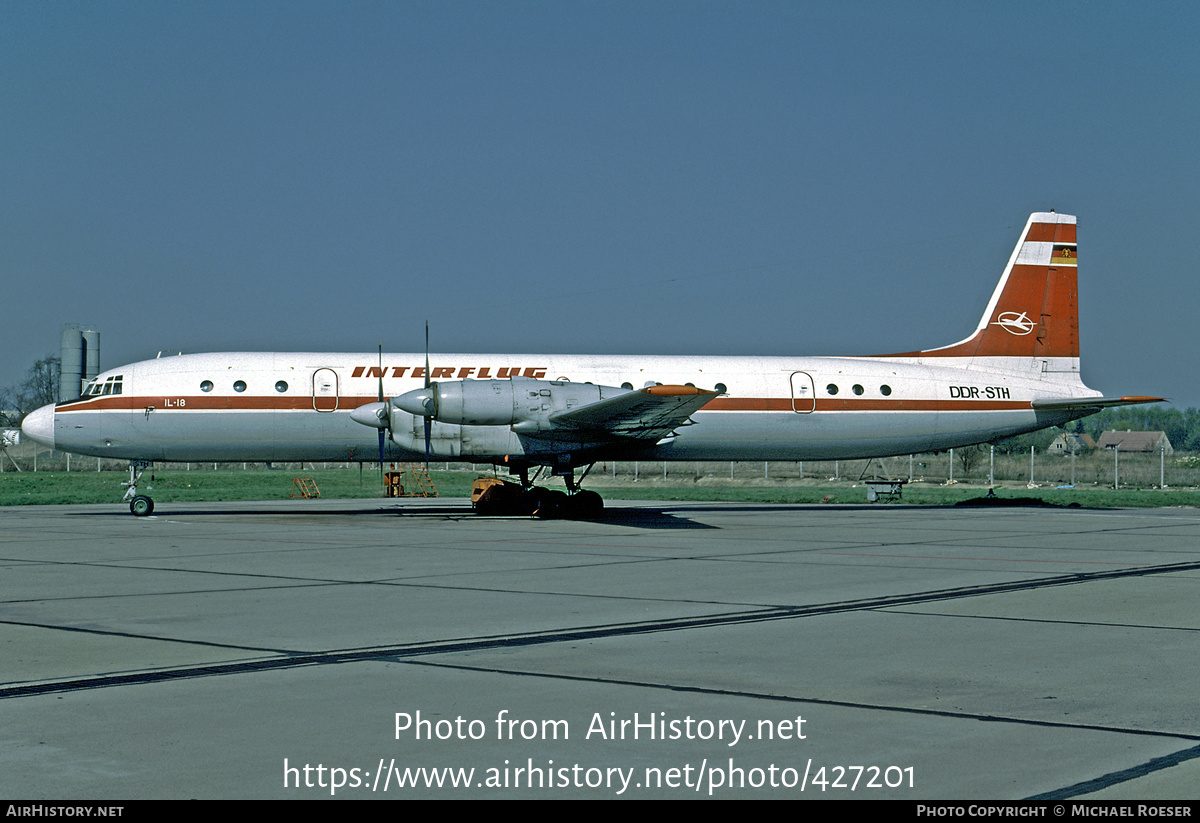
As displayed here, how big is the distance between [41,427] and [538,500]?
12.4 meters

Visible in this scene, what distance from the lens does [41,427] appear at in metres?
27.9

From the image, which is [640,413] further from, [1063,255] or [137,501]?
[1063,255]

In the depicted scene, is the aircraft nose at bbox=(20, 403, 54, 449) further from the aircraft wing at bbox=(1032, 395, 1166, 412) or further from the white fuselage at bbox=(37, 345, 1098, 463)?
the aircraft wing at bbox=(1032, 395, 1166, 412)

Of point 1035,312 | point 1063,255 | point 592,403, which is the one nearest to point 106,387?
point 592,403

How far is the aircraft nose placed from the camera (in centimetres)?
2789

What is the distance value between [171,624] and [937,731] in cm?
717

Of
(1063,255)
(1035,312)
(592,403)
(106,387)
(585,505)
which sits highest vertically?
(1063,255)

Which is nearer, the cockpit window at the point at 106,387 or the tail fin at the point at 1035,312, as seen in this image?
the cockpit window at the point at 106,387

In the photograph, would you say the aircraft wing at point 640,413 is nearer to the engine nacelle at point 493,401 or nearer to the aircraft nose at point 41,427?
the engine nacelle at point 493,401

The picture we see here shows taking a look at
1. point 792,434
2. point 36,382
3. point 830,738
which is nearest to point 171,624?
point 830,738

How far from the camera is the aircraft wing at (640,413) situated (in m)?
23.5

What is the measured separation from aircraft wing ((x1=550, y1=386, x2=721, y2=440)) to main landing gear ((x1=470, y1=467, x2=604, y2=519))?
1.90m

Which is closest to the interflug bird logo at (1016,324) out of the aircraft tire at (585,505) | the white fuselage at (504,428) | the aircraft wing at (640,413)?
the white fuselage at (504,428)

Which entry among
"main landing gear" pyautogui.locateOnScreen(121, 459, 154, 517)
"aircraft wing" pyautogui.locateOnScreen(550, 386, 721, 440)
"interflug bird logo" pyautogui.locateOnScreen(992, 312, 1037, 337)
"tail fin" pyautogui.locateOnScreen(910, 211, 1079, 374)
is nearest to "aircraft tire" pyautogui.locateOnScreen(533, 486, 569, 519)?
"aircraft wing" pyautogui.locateOnScreen(550, 386, 721, 440)
